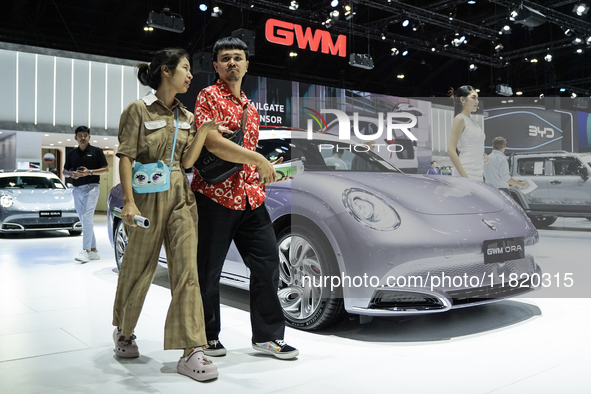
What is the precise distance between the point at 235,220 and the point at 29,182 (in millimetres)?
7620

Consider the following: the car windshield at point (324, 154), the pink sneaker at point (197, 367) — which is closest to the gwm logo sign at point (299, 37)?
the car windshield at point (324, 154)

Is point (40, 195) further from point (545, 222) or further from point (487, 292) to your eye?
point (545, 222)

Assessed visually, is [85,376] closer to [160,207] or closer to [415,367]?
[160,207]

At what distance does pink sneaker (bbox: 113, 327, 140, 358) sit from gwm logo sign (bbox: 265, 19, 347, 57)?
9.40m

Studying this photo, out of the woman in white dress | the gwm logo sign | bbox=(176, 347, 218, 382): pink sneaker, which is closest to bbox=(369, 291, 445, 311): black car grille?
bbox=(176, 347, 218, 382): pink sneaker

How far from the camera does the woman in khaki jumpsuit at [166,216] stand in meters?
2.23

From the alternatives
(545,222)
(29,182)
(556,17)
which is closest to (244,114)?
(29,182)

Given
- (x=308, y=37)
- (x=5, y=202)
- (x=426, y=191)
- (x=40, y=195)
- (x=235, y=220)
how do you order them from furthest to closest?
1. (x=308, y=37)
2. (x=40, y=195)
3. (x=5, y=202)
4. (x=426, y=191)
5. (x=235, y=220)

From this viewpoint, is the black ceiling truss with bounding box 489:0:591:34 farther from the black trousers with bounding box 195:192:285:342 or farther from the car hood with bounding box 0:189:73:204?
the black trousers with bounding box 195:192:285:342

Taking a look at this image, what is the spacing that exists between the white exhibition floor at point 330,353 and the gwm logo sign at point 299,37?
8475 millimetres

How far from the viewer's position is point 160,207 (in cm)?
231

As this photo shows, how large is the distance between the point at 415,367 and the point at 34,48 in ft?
40.9

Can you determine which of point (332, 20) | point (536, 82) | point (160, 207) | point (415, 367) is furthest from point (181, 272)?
point (536, 82)

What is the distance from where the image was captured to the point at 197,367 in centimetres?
219
